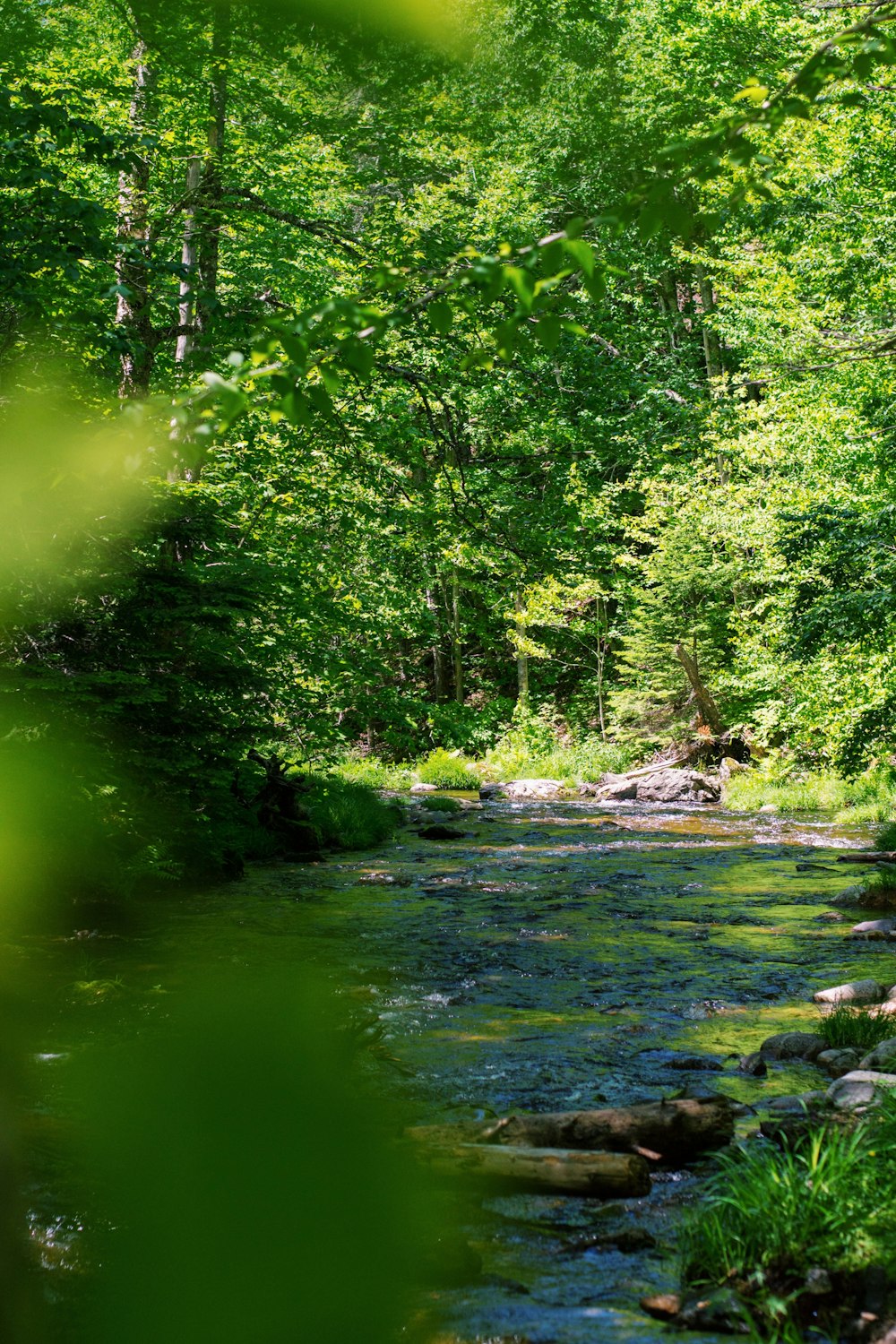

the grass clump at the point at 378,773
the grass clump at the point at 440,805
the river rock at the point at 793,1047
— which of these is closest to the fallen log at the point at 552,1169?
the river rock at the point at 793,1047

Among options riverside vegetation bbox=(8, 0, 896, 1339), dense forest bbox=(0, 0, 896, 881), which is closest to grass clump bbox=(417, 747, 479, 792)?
dense forest bbox=(0, 0, 896, 881)

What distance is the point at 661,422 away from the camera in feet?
83.8

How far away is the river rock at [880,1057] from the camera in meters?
4.71

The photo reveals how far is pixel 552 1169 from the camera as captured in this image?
3814 millimetres

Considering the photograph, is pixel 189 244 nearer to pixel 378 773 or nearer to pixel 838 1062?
pixel 838 1062

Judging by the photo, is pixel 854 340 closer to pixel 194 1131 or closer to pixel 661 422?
pixel 661 422

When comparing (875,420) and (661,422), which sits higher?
(661,422)

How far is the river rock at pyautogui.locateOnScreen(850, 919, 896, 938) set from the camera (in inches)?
324

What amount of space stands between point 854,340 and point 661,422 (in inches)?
455

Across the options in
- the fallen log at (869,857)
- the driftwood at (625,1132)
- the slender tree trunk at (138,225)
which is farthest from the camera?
the fallen log at (869,857)

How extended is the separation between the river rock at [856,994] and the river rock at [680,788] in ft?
46.3

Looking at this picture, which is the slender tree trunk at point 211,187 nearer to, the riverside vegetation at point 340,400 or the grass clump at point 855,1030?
the riverside vegetation at point 340,400

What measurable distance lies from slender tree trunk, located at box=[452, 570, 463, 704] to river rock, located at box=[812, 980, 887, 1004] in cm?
2179

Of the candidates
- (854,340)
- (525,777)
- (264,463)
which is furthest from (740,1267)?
(525,777)
